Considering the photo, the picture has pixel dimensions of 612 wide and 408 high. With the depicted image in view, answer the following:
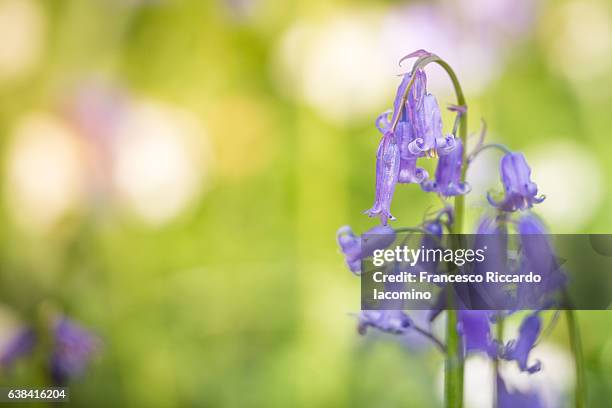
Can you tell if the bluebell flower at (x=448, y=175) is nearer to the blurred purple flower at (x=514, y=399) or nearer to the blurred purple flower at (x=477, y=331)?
the blurred purple flower at (x=477, y=331)

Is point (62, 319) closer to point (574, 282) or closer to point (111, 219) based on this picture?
point (111, 219)

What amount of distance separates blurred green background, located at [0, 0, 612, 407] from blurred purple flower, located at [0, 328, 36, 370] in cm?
9

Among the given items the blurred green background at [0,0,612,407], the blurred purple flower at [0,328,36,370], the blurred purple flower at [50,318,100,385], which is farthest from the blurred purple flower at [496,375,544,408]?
the blurred purple flower at [0,328,36,370]

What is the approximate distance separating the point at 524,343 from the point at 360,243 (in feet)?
0.70

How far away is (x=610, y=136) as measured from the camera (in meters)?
1.98

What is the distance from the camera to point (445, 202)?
808mm

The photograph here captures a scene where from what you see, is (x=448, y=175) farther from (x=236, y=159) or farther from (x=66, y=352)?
(x=236, y=159)

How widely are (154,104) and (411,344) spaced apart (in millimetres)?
1032

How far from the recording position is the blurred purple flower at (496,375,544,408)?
848 millimetres

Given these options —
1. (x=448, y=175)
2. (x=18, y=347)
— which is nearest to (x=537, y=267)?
(x=448, y=175)

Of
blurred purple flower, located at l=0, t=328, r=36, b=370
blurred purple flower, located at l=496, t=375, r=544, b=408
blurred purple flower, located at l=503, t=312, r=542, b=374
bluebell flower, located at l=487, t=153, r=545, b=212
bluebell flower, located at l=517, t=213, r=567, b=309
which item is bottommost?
blurred purple flower, located at l=496, t=375, r=544, b=408

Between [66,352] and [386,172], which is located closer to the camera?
[386,172]

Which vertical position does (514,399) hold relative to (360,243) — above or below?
below

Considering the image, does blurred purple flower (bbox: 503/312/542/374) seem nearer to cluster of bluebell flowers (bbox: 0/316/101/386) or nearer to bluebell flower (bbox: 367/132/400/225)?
bluebell flower (bbox: 367/132/400/225)
